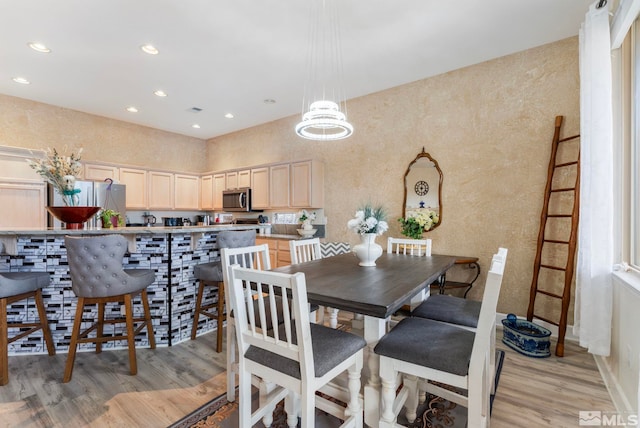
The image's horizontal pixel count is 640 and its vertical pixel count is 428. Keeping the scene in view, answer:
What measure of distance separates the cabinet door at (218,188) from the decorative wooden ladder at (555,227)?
5.31 metres

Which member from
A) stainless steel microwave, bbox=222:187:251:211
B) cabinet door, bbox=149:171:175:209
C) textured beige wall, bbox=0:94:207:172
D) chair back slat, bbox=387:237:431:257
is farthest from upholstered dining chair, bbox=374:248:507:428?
textured beige wall, bbox=0:94:207:172

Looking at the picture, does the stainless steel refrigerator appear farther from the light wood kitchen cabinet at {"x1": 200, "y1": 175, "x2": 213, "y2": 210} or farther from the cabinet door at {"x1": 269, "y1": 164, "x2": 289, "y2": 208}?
the cabinet door at {"x1": 269, "y1": 164, "x2": 289, "y2": 208}

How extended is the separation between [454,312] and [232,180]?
4.98 metres

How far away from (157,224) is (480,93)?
6056mm

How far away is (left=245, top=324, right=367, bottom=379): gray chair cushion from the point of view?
1.30m

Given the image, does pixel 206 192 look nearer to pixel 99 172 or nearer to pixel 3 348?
pixel 99 172

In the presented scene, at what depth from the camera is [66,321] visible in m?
2.61

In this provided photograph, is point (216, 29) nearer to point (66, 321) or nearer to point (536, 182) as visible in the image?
point (66, 321)

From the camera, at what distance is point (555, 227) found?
9.86 ft

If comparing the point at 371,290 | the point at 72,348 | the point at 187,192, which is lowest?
the point at 72,348

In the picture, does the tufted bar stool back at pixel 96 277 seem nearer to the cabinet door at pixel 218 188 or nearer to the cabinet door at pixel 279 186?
the cabinet door at pixel 279 186

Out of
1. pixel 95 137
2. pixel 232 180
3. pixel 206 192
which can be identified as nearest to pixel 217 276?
pixel 232 180

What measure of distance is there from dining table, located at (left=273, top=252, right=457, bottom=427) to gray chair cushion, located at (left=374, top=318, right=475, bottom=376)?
0.10 meters

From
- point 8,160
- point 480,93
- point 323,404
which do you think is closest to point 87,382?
point 323,404
